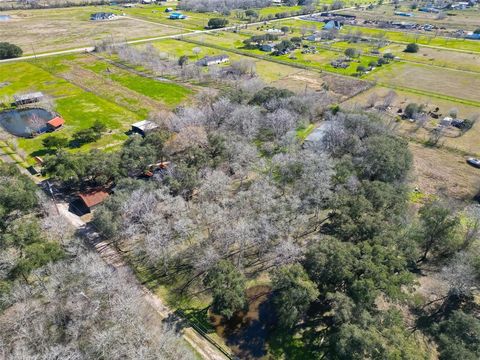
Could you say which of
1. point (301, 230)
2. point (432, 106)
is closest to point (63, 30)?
point (432, 106)

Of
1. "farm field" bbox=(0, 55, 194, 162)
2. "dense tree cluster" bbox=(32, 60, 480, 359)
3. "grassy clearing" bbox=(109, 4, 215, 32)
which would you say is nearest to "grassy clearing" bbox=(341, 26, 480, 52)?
"grassy clearing" bbox=(109, 4, 215, 32)

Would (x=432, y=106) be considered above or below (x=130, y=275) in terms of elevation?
above

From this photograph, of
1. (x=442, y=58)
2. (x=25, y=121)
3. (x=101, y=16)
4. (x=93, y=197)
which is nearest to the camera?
(x=93, y=197)

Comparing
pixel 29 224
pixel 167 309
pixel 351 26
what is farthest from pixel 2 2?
pixel 167 309

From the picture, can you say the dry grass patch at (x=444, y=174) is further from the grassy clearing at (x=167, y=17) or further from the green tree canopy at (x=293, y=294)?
the grassy clearing at (x=167, y=17)

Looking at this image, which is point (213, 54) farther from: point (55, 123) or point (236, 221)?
point (236, 221)

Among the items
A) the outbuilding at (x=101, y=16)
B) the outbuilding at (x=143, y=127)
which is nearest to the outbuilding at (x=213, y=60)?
the outbuilding at (x=143, y=127)

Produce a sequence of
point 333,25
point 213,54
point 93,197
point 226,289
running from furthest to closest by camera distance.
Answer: point 333,25 < point 213,54 < point 93,197 < point 226,289
